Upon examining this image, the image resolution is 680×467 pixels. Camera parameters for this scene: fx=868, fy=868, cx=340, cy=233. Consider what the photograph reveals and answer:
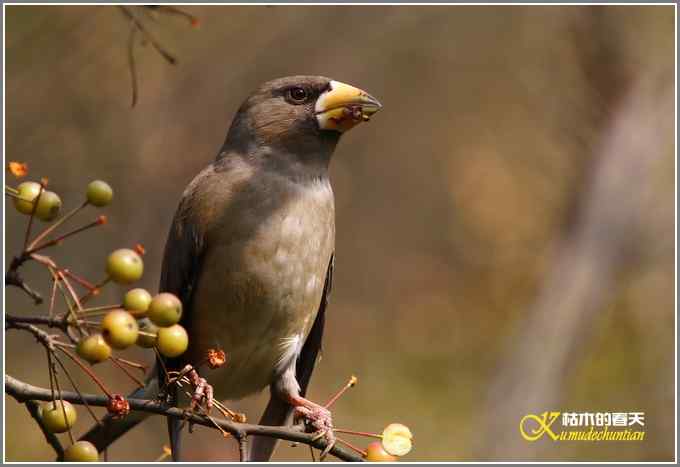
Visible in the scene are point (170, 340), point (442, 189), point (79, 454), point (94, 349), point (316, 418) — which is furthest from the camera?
point (442, 189)

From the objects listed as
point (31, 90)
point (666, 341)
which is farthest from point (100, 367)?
point (666, 341)

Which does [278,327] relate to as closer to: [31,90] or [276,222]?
[276,222]

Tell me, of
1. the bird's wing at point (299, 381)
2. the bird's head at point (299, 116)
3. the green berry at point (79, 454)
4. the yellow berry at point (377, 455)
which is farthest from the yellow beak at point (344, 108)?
the green berry at point (79, 454)

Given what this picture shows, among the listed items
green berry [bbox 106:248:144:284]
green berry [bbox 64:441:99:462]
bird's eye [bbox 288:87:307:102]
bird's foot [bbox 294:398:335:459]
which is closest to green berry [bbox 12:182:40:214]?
green berry [bbox 106:248:144:284]

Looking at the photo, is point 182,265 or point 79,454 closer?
point 79,454

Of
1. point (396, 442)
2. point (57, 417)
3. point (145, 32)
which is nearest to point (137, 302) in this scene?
point (57, 417)

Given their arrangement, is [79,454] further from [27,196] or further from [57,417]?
[27,196]
